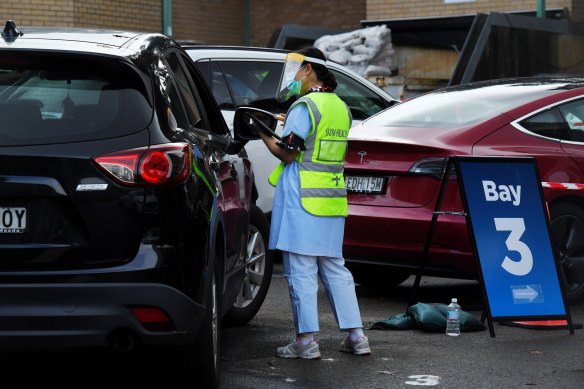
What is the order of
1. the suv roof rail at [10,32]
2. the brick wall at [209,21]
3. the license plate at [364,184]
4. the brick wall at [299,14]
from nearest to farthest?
1. the suv roof rail at [10,32]
2. the license plate at [364,184]
3. the brick wall at [209,21]
4. the brick wall at [299,14]

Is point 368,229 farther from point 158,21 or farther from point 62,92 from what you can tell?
point 158,21

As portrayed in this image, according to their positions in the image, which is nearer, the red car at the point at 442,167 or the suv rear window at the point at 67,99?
the suv rear window at the point at 67,99

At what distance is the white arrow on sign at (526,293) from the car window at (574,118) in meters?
1.61

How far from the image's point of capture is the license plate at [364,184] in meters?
8.54

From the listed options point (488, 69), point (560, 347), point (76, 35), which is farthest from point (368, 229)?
point (488, 69)

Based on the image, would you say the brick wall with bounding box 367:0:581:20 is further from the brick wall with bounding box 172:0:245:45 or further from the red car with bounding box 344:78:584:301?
the red car with bounding box 344:78:584:301

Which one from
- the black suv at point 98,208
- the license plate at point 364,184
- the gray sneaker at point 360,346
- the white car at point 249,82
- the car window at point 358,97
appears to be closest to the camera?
the black suv at point 98,208

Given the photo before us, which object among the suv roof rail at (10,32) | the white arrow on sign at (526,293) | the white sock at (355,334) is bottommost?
the white sock at (355,334)

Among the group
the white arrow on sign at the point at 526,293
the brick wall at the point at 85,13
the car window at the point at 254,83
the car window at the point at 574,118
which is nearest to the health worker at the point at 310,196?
the white arrow on sign at the point at 526,293

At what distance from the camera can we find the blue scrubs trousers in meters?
6.85

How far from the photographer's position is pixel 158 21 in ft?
70.5

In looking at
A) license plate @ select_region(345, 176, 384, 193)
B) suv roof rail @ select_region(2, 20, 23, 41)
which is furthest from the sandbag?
suv roof rail @ select_region(2, 20, 23, 41)

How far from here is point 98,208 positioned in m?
5.18

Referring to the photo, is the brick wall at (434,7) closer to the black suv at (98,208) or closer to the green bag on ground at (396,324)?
the green bag on ground at (396,324)
